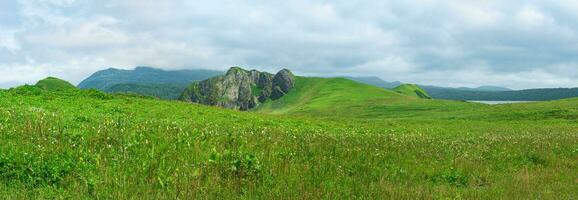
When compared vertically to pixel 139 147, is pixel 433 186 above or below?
below

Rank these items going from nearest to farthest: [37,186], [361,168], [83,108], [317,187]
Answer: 1. [37,186]
2. [317,187]
3. [361,168]
4. [83,108]

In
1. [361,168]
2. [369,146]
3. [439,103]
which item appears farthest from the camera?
[439,103]

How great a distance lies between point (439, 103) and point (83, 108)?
11305 cm

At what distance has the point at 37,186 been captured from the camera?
9.41 meters

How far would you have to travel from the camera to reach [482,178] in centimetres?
1380

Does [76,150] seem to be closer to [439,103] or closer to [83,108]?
[83,108]

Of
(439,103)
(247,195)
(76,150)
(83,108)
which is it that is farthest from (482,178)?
(439,103)

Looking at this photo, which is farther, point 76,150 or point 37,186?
point 76,150

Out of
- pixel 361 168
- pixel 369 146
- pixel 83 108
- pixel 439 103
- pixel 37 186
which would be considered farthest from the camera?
pixel 439 103

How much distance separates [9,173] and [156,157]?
3108mm

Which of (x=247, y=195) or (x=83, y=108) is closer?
(x=247, y=195)

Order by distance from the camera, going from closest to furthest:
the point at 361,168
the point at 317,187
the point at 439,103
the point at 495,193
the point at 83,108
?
the point at 317,187 < the point at 495,193 < the point at 361,168 < the point at 83,108 < the point at 439,103

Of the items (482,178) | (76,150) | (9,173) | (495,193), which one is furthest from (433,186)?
(9,173)

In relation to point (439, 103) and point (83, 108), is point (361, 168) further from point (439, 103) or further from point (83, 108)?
point (439, 103)
